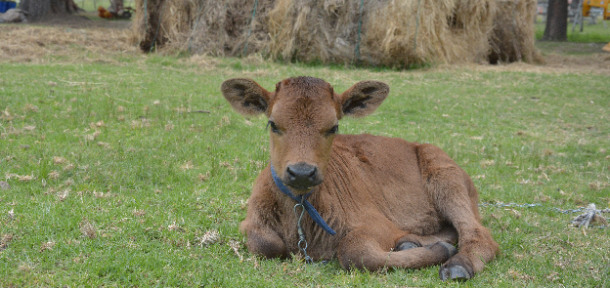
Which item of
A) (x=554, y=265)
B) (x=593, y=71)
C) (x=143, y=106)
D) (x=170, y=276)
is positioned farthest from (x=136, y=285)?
(x=593, y=71)

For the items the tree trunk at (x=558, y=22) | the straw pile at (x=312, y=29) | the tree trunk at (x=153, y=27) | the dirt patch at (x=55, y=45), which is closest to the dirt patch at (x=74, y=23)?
the dirt patch at (x=55, y=45)

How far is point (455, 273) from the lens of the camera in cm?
491

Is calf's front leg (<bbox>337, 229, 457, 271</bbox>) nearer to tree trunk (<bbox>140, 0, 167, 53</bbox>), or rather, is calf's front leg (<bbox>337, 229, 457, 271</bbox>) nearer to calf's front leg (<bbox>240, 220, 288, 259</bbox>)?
calf's front leg (<bbox>240, 220, 288, 259</bbox>)

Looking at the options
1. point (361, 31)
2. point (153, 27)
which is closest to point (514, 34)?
point (361, 31)

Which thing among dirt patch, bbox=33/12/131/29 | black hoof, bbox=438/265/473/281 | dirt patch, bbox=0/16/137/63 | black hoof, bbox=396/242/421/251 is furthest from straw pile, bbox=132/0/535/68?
black hoof, bbox=438/265/473/281

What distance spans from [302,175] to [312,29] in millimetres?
13677

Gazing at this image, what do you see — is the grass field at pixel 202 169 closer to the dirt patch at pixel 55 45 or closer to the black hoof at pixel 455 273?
the black hoof at pixel 455 273

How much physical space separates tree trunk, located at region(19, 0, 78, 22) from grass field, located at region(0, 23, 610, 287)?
1404 centimetres

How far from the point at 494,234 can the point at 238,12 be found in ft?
46.7

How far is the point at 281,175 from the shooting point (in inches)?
195

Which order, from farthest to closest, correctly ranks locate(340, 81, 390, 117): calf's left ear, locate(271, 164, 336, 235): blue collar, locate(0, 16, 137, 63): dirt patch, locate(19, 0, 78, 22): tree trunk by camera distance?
1. locate(19, 0, 78, 22): tree trunk
2. locate(0, 16, 137, 63): dirt patch
3. locate(340, 81, 390, 117): calf's left ear
4. locate(271, 164, 336, 235): blue collar

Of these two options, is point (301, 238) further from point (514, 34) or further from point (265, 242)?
point (514, 34)

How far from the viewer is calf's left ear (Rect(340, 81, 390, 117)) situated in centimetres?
575

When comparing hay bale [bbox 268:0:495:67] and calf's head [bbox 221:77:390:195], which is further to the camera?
hay bale [bbox 268:0:495:67]
